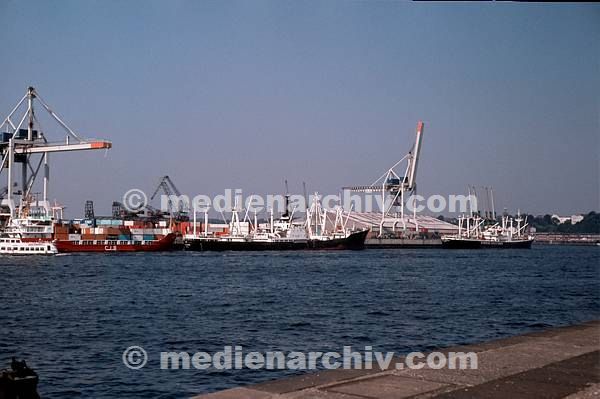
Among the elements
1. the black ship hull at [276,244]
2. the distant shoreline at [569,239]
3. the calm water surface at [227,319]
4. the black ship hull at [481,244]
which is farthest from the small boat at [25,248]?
the distant shoreline at [569,239]

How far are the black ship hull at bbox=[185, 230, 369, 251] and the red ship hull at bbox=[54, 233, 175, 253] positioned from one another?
143 inches

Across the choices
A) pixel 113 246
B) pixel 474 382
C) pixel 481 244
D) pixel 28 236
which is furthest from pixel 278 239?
pixel 474 382

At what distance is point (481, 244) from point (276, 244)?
2607 centimetres

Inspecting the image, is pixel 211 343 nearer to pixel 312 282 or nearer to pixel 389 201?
pixel 312 282

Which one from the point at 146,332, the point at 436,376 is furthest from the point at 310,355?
the point at 436,376

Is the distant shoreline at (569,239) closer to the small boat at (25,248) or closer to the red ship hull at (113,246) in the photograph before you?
the red ship hull at (113,246)

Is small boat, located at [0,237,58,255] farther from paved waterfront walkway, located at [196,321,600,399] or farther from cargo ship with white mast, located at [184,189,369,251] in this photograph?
paved waterfront walkway, located at [196,321,600,399]

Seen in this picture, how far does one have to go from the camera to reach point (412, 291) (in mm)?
19594

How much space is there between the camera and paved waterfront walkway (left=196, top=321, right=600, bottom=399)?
3.89 metres

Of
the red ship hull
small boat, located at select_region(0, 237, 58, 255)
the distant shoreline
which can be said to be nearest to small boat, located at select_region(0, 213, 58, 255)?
small boat, located at select_region(0, 237, 58, 255)

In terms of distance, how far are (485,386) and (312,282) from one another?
1870 cm

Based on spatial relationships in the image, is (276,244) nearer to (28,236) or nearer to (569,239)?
(28,236)

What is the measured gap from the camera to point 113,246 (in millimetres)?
52281

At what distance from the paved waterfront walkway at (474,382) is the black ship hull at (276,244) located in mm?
54432
